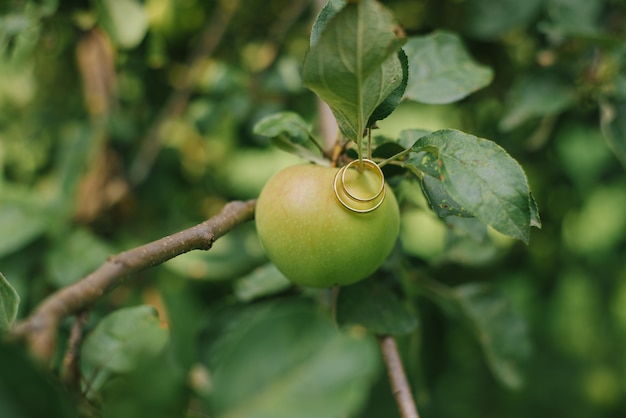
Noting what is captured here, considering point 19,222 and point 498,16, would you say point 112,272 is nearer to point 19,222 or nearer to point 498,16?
point 19,222

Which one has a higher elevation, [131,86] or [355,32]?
[355,32]

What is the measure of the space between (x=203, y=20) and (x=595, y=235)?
105 centimetres

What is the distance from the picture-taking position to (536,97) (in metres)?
1.10

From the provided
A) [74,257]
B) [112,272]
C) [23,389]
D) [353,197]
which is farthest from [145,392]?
[74,257]

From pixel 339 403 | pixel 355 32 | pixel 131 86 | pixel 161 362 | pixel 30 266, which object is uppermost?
pixel 355 32

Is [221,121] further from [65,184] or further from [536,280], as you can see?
[536,280]

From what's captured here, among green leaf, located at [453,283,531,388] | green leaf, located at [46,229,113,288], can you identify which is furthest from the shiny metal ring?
green leaf, located at [46,229,113,288]

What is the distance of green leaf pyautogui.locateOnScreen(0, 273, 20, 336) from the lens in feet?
1.80

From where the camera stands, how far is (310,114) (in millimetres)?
1391

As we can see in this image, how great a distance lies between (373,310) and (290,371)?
0.52ft

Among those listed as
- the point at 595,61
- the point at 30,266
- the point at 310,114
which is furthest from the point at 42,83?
the point at 595,61

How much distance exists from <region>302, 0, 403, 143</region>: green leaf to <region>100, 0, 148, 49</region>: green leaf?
70 centimetres

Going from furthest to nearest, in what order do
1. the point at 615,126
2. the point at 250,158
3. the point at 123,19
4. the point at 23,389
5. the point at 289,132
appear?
the point at 250,158 < the point at 123,19 < the point at 615,126 < the point at 289,132 < the point at 23,389

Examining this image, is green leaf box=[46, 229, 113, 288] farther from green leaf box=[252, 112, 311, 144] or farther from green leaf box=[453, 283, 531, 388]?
green leaf box=[453, 283, 531, 388]
